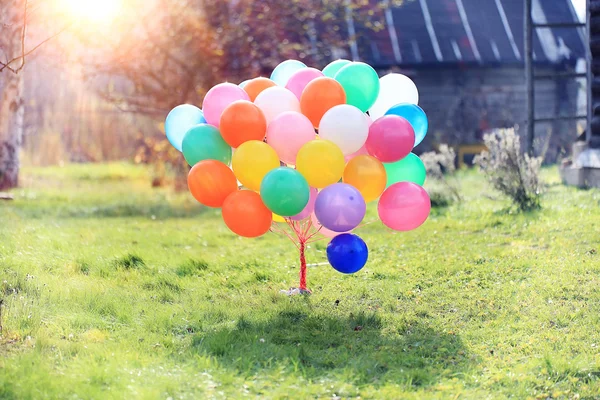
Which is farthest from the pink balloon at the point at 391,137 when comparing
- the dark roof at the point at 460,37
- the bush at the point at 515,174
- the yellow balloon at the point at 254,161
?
the dark roof at the point at 460,37

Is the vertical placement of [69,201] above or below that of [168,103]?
below

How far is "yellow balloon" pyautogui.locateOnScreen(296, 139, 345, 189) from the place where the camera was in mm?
4961

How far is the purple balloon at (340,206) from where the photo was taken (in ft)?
16.1

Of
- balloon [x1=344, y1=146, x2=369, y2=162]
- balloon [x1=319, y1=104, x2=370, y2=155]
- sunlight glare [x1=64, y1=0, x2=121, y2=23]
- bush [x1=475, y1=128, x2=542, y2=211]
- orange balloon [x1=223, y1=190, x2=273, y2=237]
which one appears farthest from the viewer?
sunlight glare [x1=64, y1=0, x2=121, y2=23]

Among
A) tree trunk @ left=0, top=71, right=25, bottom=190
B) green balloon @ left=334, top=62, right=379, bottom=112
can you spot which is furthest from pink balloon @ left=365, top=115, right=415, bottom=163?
tree trunk @ left=0, top=71, right=25, bottom=190

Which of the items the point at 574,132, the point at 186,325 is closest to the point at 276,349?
the point at 186,325

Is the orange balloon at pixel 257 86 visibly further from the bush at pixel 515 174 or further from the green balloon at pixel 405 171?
the bush at pixel 515 174

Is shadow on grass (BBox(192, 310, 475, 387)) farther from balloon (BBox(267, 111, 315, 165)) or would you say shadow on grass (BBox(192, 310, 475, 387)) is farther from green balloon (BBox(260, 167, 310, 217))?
balloon (BBox(267, 111, 315, 165))

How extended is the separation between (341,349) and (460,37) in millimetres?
13269

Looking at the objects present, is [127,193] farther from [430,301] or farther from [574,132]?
[574,132]

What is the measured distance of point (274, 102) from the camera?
17.4ft

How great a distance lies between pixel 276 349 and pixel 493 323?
5.16 ft

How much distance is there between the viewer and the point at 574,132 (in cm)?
1723

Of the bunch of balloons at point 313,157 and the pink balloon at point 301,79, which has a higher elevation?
the pink balloon at point 301,79
